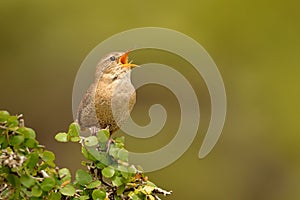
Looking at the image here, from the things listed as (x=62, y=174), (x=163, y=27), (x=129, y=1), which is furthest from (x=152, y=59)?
(x=62, y=174)

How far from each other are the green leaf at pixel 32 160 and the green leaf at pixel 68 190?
0.25 feet

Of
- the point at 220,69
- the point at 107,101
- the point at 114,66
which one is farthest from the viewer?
the point at 220,69

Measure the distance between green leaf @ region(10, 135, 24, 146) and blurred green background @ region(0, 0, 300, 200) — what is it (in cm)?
265

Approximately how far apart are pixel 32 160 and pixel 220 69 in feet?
9.52

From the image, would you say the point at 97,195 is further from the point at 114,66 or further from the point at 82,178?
the point at 114,66

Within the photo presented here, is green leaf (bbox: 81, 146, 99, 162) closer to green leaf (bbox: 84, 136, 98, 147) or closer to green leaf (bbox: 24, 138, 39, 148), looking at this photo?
green leaf (bbox: 84, 136, 98, 147)

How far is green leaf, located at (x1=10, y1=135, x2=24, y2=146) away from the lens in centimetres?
112

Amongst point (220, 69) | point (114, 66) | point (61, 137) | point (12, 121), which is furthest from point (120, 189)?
point (220, 69)

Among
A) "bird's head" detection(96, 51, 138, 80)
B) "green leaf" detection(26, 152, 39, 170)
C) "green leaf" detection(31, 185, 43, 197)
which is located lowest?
"green leaf" detection(31, 185, 43, 197)

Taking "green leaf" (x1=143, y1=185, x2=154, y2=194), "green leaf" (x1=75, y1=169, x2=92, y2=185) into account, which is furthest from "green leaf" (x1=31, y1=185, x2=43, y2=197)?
"green leaf" (x1=143, y1=185, x2=154, y2=194)

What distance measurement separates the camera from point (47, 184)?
45.9 inches

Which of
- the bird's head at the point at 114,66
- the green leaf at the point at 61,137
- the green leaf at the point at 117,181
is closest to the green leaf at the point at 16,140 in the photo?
the green leaf at the point at 61,137

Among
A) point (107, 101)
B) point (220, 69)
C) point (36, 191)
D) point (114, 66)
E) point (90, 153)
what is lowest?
point (36, 191)

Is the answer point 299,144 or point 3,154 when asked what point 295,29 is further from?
point 3,154
